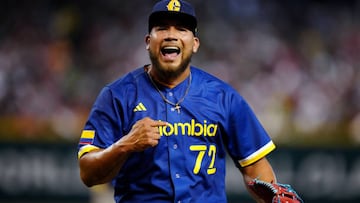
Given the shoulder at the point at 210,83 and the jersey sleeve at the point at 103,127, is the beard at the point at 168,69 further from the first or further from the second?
the jersey sleeve at the point at 103,127

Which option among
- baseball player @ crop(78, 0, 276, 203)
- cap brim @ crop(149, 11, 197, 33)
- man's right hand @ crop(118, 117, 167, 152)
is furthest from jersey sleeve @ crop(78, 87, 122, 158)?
cap brim @ crop(149, 11, 197, 33)

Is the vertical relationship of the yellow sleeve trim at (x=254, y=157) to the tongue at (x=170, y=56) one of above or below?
below

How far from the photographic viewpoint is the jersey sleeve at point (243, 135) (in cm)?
436

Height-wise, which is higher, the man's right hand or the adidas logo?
the adidas logo

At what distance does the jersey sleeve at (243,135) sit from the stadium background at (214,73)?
6158 millimetres

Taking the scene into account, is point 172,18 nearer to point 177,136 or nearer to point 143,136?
point 177,136

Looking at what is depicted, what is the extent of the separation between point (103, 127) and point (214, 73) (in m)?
8.54

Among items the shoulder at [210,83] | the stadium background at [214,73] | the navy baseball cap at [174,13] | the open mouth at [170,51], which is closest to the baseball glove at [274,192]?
the shoulder at [210,83]

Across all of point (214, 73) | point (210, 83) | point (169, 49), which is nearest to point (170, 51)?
point (169, 49)

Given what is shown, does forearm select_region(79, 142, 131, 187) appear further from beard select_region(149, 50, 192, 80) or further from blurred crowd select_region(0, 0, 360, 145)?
blurred crowd select_region(0, 0, 360, 145)

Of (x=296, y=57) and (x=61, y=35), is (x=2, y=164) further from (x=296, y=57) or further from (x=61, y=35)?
(x=296, y=57)

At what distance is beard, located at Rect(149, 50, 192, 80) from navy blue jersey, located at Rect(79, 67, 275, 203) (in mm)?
85

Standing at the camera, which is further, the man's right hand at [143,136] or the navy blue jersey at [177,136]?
the navy blue jersey at [177,136]

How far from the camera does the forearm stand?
3.94 metres
